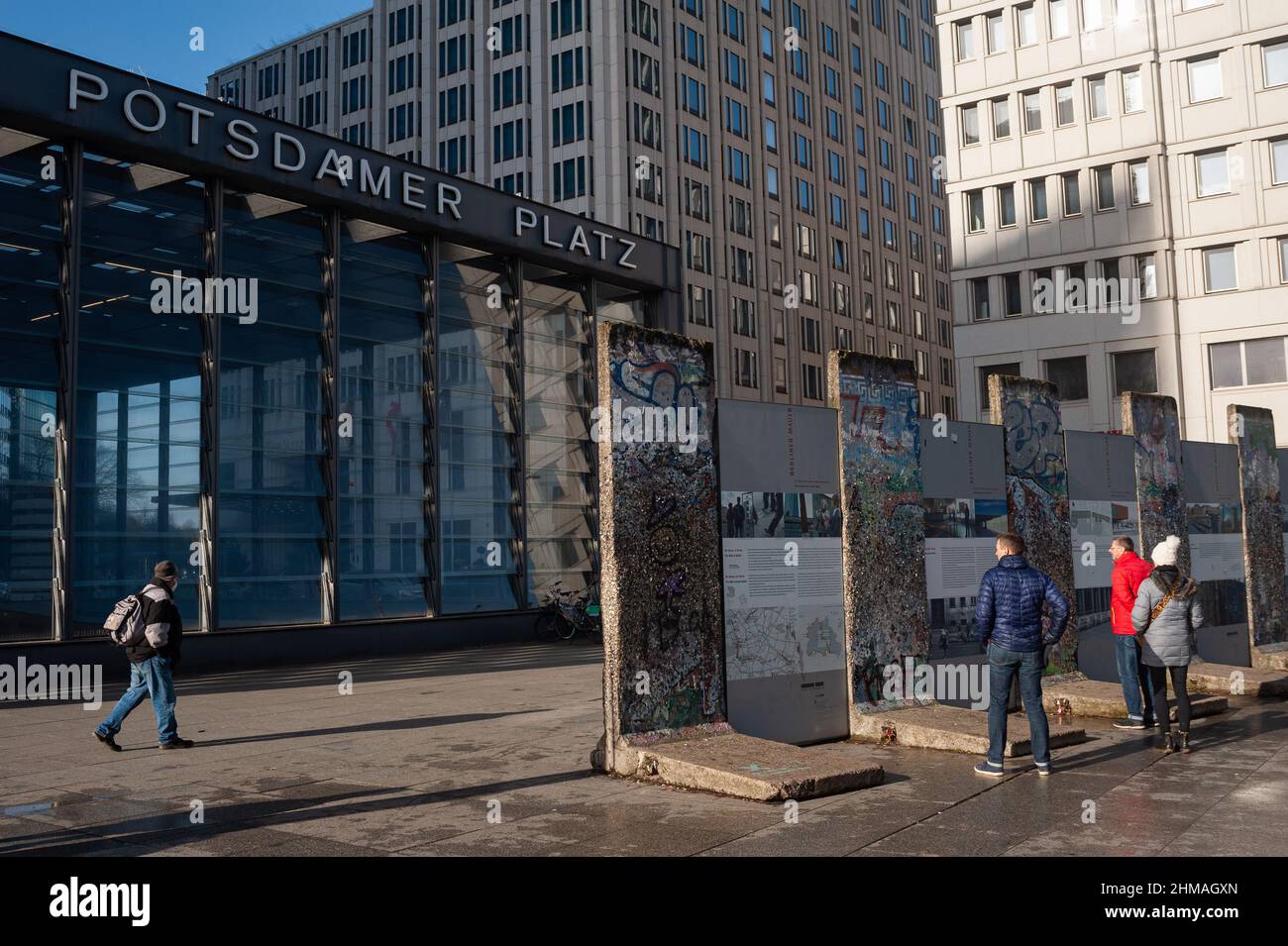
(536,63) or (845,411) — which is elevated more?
(536,63)

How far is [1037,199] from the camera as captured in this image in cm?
4459

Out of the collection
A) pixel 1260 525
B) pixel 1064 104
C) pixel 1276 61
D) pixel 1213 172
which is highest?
pixel 1064 104

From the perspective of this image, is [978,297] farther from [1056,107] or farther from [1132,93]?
[1132,93]

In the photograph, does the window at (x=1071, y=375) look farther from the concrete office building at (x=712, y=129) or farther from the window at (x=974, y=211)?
the concrete office building at (x=712, y=129)

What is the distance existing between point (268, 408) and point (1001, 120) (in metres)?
34.6

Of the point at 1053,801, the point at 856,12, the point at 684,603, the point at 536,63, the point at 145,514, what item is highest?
the point at 856,12

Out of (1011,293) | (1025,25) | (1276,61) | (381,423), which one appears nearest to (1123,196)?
(1011,293)

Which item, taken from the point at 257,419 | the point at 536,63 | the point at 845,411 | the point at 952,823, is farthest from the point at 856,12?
the point at 952,823

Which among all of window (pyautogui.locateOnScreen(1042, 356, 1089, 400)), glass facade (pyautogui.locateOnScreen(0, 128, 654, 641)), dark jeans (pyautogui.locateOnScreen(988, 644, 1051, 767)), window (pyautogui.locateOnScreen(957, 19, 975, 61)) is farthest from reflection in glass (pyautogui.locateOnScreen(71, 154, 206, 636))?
window (pyautogui.locateOnScreen(957, 19, 975, 61))

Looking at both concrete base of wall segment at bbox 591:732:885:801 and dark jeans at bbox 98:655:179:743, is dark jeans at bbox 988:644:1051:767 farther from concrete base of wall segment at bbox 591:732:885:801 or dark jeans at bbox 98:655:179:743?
dark jeans at bbox 98:655:179:743

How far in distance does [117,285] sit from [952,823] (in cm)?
1523

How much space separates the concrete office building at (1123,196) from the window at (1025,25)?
7cm

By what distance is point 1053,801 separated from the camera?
7.90 metres
